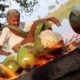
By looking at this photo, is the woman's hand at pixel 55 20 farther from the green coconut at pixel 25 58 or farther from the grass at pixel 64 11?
the green coconut at pixel 25 58

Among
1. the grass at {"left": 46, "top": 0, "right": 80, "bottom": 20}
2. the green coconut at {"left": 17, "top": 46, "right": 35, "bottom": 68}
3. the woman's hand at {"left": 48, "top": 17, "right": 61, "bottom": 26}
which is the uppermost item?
the grass at {"left": 46, "top": 0, "right": 80, "bottom": 20}

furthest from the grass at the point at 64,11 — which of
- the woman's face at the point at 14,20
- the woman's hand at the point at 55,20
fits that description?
the woman's face at the point at 14,20

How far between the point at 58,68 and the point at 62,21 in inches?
20.6

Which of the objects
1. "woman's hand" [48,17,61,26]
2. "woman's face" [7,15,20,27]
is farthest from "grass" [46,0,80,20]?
"woman's face" [7,15,20,27]

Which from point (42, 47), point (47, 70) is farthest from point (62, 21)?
point (47, 70)

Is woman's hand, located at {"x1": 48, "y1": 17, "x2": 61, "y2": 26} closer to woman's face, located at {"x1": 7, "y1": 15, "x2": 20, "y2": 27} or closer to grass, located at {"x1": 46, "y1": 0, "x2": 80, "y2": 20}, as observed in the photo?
grass, located at {"x1": 46, "y1": 0, "x2": 80, "y2": 20}

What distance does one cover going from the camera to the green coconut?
66.3 inches

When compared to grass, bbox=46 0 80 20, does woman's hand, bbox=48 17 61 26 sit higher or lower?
lower

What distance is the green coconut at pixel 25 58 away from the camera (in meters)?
1.68

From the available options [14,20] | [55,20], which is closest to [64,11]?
[55,20]

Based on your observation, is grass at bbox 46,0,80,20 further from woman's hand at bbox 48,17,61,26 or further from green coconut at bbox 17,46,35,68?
green coconut at bbox 17,46,35,68

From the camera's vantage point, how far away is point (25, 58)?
5.54ft

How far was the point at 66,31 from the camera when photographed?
1.70 m

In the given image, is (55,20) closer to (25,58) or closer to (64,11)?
(64,11)
